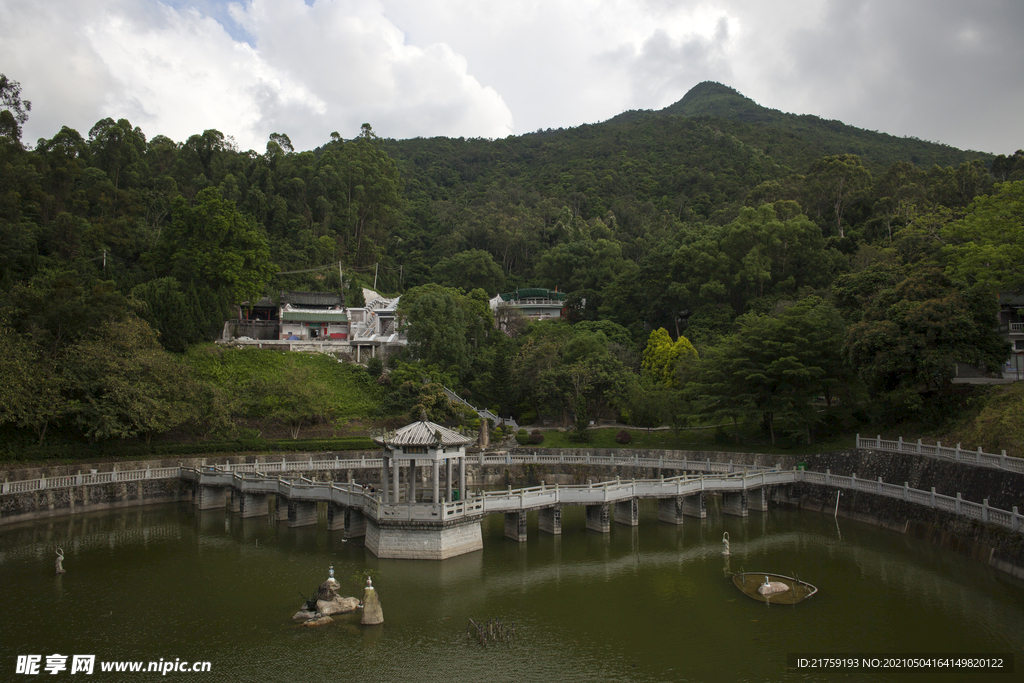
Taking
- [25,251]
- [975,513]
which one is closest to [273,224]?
[25,251]

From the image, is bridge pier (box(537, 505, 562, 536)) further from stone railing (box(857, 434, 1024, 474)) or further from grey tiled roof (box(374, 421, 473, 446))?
stone railing (box(857, 434, 1024, 474))

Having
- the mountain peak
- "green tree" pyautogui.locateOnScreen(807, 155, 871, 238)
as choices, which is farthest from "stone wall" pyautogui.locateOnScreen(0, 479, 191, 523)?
the mountain peak

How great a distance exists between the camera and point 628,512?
99.0ft

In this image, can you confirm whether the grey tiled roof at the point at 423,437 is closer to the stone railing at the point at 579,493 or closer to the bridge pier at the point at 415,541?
the stone railing at the point at 579,493

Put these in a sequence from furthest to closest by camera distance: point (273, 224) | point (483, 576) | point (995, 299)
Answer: point (273, 224) < point (995, 299) < point (483, 576)

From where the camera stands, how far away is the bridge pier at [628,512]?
29906mm

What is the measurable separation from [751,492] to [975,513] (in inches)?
437

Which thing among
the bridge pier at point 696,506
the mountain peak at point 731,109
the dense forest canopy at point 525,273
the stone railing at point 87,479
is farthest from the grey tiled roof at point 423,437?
the mountain peak at point 731,109

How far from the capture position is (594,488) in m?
28.6

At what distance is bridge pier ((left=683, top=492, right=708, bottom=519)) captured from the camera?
1236 inches

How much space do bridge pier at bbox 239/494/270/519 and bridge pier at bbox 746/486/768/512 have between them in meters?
24.6

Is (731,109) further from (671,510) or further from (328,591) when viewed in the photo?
(328,591)

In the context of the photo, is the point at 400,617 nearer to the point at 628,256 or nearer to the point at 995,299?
the point at 995,299

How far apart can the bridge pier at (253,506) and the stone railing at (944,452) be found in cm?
3087
